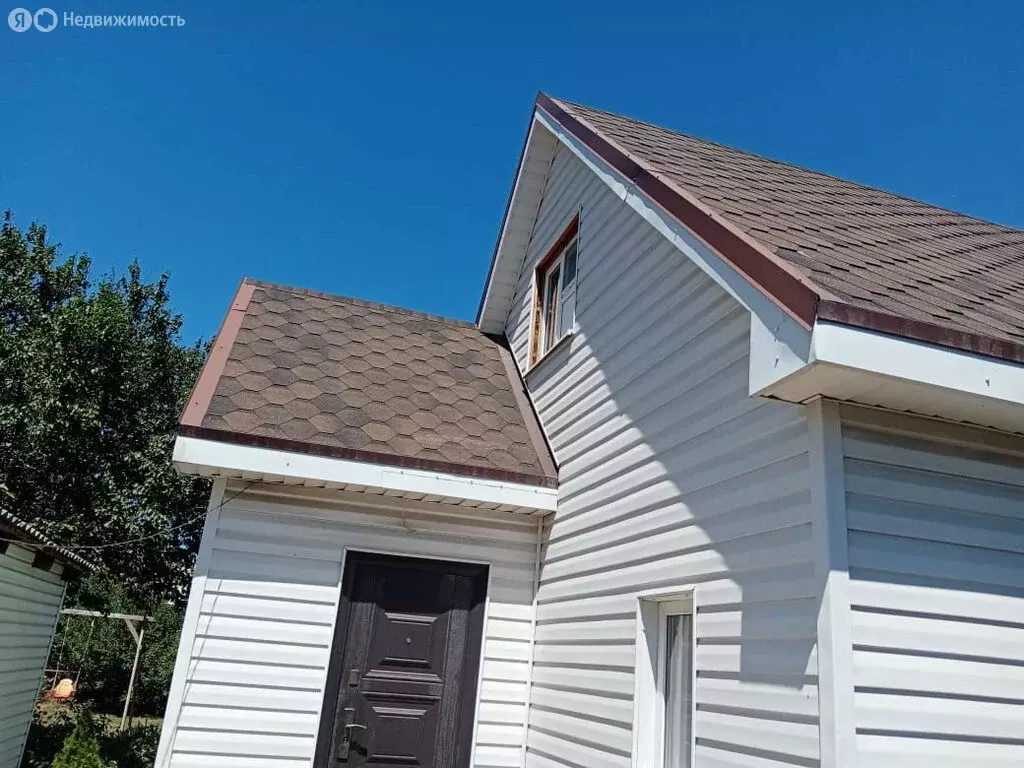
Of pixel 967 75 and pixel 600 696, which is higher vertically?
pixel 967 75

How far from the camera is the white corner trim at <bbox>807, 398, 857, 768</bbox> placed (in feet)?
8.27

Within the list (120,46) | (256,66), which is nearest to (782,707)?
(256,66)

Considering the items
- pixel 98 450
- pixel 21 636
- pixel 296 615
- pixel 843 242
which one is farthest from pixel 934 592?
pixel 98 450

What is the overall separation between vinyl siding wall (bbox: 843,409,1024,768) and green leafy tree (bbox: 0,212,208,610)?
41.9ft

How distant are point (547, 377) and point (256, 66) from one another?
656cm

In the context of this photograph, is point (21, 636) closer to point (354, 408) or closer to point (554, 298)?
point (354, 408)

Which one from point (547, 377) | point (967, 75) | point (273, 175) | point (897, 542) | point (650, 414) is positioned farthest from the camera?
point (273, 175)

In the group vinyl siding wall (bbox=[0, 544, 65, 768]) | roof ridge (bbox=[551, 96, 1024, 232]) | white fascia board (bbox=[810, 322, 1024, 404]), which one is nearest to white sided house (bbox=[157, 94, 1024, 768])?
white fascia board (bbox=[810, 322, 1024, 404])

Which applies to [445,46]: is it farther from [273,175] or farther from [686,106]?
[273,175]

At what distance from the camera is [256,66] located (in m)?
9.68

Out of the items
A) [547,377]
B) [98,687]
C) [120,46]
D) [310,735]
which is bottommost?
[98,687]

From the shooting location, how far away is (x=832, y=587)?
2.63 m

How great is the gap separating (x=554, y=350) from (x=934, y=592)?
12.4 ft

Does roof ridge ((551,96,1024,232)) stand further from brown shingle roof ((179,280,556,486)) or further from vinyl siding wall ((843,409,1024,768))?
vinyl siding wall ((843,409,1024,768))
